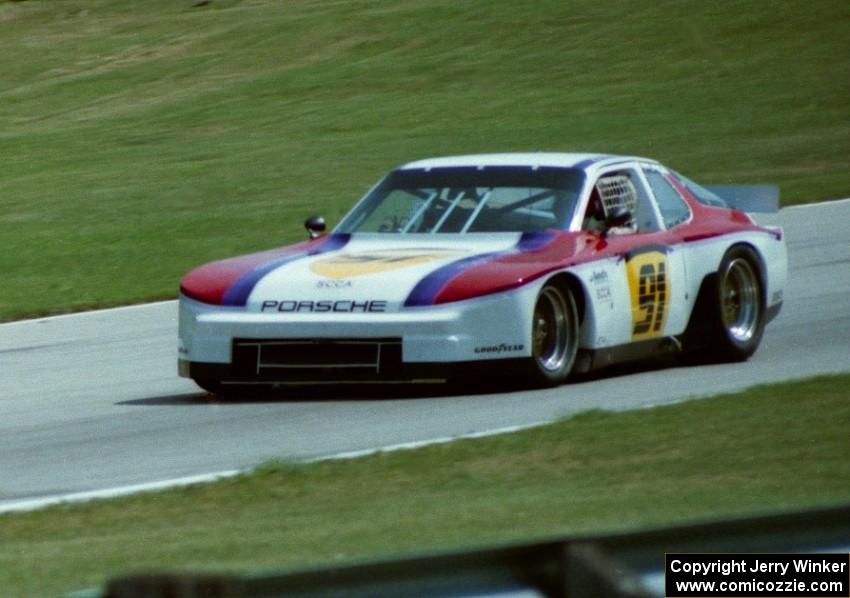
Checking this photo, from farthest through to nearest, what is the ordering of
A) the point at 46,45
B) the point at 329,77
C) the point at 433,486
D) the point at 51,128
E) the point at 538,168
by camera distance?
the point at 46,45 < the point at 329,77 < the point at 51,128 < the point at 538,168 < the point at 433,486

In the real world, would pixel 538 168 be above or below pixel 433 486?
above

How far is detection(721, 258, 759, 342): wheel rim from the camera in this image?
11672mm

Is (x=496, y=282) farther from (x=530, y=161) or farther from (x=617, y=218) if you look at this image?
(x=530, y=161)

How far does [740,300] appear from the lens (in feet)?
39.0

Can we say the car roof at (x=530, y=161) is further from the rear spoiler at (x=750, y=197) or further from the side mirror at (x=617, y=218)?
Answer: the rear spoiler at (x=750, y=197)

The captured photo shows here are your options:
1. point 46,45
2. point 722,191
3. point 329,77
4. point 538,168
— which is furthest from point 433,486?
point 46,45

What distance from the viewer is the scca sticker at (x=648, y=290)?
10938mm

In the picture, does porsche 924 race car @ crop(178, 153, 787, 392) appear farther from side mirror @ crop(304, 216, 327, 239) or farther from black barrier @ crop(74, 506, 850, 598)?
black barrier @ crop(74, 506, 850, 598)

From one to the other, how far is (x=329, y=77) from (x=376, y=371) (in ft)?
82.5

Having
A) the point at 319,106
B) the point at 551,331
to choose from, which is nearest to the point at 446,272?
the point at 551,331

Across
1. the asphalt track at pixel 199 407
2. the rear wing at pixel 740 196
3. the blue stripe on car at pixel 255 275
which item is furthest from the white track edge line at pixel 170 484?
the rear wing at pixel 740 196

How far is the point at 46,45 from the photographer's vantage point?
133 feet

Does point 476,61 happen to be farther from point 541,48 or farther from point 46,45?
point 46,45

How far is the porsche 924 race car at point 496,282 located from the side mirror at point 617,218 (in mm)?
11
